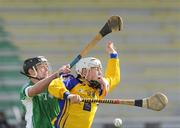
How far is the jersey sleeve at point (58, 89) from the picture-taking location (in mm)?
4965

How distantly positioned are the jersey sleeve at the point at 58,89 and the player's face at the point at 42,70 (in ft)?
0.86

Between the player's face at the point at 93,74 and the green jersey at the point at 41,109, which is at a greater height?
the player's face at the point at 93,74

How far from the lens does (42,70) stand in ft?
17.4

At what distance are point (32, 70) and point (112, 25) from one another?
80 cm

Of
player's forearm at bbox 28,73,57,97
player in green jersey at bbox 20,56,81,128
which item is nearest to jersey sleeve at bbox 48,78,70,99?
player's forearm at bbox 28,73,57,97

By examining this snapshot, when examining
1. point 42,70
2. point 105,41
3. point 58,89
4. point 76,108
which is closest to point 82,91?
point 76,108

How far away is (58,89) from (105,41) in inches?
269

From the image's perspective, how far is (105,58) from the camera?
1147 centimetres

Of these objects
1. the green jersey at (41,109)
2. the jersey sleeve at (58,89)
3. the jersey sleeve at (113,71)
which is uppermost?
the jersey sleeve at (113,71)

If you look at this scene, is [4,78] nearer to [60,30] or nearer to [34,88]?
[60,30]

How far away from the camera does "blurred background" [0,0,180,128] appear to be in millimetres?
11109

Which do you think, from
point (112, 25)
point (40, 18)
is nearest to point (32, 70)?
point (112, 25)

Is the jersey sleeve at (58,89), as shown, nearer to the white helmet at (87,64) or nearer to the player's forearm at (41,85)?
the player's forearm at (41,85)

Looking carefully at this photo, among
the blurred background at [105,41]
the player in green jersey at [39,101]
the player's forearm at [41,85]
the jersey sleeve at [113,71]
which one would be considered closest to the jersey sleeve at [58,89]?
the player's forearm at [41,85]
